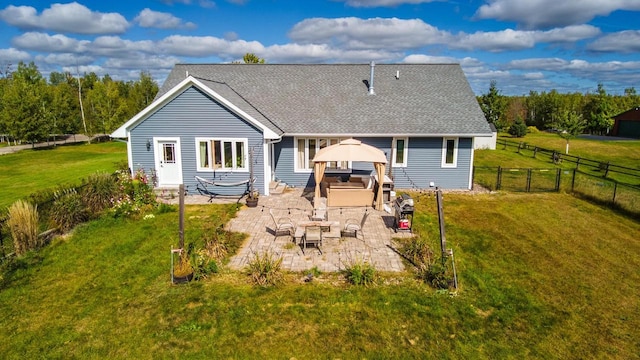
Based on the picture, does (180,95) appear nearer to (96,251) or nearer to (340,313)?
(96,251)

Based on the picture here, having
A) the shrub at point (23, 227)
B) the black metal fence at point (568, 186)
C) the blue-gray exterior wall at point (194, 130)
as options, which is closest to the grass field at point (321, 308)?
the shrub at point (23, 227)

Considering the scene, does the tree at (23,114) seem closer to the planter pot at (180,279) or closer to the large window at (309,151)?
the large window at (309,151)

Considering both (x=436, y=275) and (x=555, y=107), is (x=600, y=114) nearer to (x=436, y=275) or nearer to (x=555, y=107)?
(x=555, y=107)

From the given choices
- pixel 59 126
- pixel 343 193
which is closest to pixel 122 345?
pixel 343 193

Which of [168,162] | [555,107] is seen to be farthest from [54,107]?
[555,107]

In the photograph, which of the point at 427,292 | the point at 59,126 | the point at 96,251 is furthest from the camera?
the point at 59,126

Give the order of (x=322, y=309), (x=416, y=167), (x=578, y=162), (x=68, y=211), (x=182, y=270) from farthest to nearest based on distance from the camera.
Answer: (x=578, y=162) < (x=416, y=167) < (x=68, y=211) < (x=182, y=270) < (x=322, y=309)
